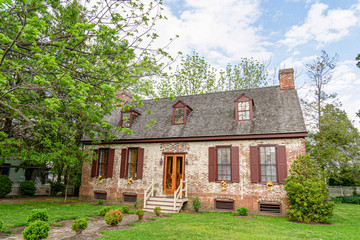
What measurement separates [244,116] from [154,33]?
797 cm

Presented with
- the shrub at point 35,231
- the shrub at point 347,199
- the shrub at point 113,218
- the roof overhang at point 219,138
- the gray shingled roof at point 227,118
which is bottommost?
the shrub at point 347,199

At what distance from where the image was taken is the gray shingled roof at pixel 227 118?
12.7 meters

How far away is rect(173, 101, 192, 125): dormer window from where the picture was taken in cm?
1566

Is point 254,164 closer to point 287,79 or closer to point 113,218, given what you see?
point 287,79

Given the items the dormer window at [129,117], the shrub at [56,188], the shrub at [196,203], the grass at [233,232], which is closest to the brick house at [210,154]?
the dormer window at [129,117]

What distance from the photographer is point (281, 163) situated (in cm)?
1182

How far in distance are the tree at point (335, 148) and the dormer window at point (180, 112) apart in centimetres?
1311

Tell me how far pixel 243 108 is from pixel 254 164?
360cm

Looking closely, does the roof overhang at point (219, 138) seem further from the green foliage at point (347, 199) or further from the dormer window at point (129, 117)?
the green foliage at point (347, 199)

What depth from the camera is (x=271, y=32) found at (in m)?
14.7

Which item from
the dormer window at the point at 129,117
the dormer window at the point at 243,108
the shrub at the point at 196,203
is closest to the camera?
the shrub at the point at 196,203

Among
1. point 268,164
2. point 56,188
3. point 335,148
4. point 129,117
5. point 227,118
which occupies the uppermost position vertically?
point 129,117

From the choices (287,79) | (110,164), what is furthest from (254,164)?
(110,164)

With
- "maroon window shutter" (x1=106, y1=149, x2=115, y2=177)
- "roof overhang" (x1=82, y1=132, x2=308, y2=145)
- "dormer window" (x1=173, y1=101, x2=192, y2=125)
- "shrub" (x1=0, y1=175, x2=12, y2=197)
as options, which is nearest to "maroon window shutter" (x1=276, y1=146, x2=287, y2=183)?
"roof overhang" (x1=82, y1=132, x2=308, y2=145)
